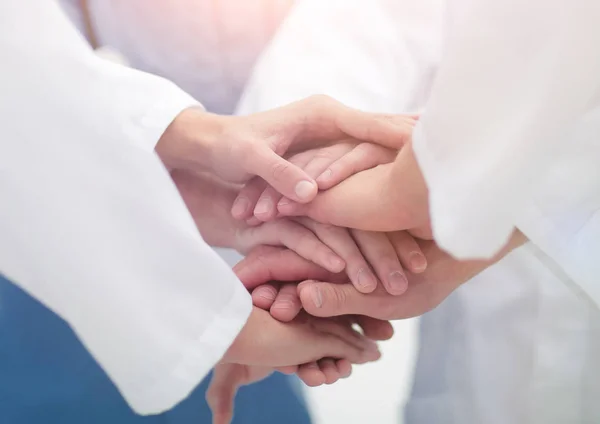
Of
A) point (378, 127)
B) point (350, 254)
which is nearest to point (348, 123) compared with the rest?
point (378, 127)

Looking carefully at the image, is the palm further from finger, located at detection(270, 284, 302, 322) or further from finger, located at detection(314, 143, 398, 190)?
finger, located at detection(314, 143, 398, 190)

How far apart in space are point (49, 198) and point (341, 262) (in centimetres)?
27

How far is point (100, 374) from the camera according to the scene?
737mm

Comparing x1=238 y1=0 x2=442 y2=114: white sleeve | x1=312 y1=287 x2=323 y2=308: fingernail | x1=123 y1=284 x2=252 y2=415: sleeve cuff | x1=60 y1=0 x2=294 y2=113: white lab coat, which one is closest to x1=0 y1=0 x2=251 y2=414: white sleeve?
x1=123 y1=284 x2=252 y2=415: sleeve cuff

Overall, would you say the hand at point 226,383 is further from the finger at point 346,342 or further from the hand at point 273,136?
the hand at point 273,136

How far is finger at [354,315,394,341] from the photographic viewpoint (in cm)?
62

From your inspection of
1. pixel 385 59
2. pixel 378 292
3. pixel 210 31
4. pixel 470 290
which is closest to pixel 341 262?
pixel 378 292

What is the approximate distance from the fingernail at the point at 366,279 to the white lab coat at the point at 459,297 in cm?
15

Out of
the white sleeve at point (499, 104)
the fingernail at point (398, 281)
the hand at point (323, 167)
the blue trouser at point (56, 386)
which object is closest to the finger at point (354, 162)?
the hand at point (323, 167)

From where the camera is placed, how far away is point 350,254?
1.77 ft

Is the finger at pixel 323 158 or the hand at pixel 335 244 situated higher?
the finger at pixel 323 158

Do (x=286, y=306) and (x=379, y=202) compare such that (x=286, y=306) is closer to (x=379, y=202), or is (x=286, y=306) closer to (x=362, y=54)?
(x=379, y=202)

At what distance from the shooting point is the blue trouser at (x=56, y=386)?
0.71 metres

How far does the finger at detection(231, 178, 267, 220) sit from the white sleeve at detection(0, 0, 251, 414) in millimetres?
179
